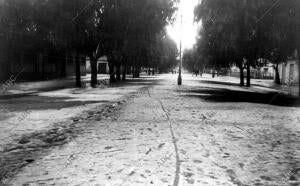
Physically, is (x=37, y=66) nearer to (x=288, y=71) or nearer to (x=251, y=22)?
(x=251, y=22)

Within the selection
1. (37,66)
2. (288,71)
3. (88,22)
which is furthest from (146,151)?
(288,71)

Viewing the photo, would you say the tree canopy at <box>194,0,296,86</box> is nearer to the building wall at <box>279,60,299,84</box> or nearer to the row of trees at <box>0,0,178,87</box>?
the row of trees at <box>0,0,178,87</box>

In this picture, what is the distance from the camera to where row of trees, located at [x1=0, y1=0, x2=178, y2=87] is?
24.8m

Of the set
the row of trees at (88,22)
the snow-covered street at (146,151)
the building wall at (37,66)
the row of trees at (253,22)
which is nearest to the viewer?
the snow-covered street at (146,151)

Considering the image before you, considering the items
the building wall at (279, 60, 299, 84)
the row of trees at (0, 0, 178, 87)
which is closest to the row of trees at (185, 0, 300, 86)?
the row of trees at (0, 0, 178, 87)

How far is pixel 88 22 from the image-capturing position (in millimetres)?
25828

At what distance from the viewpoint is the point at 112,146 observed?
6.63 metres

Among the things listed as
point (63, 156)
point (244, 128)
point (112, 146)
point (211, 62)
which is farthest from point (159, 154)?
point (211, 62)

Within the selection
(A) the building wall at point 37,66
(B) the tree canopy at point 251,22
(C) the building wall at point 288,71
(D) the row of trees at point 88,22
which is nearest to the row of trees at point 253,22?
(B) the tree canopy at point 251,22

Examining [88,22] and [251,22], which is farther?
Result: [88,22]

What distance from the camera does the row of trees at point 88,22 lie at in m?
24.8

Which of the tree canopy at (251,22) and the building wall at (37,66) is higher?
the tree canopy at (251,22)

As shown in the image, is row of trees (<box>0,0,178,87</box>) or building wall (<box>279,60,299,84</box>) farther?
A: building wall (<box>279,60,299,84</box>)

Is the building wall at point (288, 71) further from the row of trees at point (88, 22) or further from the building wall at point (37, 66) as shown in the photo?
the building wall at point (37, 66)
